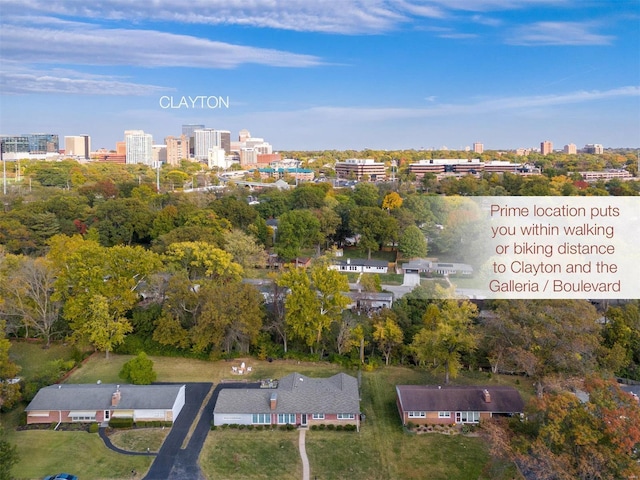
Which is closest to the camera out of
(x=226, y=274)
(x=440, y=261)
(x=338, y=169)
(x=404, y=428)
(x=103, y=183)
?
(x=404, y=428)

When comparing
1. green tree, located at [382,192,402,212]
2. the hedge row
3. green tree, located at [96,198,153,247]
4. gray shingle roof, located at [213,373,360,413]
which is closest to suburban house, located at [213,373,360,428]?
gray shingle roof, located at [213,373,360,413]

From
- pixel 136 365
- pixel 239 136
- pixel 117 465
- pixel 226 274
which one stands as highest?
pixel 239 136

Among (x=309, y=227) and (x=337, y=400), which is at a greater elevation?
(x=309, y=227)

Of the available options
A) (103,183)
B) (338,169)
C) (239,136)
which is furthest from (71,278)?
(239,136)

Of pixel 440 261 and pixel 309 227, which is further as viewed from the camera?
pixel 309 227

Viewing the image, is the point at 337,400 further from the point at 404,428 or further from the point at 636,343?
the point at 636,343

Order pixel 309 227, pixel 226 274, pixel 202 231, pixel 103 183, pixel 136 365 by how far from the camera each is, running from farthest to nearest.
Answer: pixel 103 183 → pixel 309 227 → pixel 202 231 → pixel 226 274 → pixel 136 365

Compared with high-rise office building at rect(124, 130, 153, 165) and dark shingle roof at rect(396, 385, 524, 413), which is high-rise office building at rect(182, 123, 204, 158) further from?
dark shingle roof at rect(396, 385, 524, 413)
